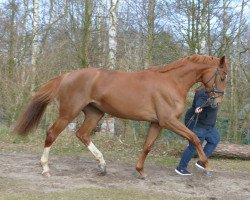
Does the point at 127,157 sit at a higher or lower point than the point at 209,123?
lower

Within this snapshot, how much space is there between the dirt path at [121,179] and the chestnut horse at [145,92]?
275 millimetres

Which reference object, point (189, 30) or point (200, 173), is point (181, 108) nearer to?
point (200, 173)

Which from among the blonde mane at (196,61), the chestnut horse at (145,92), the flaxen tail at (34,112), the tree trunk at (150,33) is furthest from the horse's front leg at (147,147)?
the tree trunk at (150,33)

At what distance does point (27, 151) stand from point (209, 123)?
4.38 metres

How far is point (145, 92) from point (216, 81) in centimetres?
112

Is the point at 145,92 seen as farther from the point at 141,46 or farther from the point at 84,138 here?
the point at 141,46

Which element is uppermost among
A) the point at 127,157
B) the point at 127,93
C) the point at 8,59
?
the point at 8,59

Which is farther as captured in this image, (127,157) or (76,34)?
(76,34)

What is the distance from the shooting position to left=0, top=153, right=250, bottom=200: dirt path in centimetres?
574

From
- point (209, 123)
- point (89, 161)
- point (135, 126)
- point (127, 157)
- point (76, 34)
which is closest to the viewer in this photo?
point (209, 123)

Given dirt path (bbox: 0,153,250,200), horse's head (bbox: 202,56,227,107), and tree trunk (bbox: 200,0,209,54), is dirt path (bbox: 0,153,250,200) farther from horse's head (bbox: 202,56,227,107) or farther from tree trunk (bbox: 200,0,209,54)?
tree trunk (bbox: 200,0,209,54)

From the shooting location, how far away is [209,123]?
6.76 m

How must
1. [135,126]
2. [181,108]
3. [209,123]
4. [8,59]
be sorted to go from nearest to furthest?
[181,108] → [209,123] → [135,126] → [8,59]

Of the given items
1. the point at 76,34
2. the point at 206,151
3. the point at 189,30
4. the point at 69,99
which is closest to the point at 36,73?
the point at 76,34
